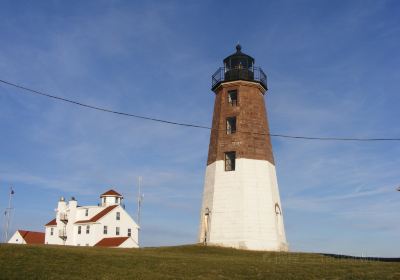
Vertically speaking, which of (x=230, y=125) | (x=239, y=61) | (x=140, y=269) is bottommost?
(x=140, y=269)

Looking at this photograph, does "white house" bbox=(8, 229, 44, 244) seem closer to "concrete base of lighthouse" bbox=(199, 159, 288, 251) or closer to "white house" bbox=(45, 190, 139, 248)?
"white house" bbox=(45, 190, 139, 248)

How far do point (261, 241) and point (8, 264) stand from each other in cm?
2283

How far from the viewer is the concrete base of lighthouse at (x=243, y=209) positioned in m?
38.6

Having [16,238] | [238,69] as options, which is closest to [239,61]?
[238,69]

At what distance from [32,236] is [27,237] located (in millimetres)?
1055

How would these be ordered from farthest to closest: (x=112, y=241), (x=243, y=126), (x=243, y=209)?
(x=112, y=241), (x=243, y=126), (x=243, y=209)

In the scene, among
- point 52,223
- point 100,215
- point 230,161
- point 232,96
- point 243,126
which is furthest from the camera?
A: point 52,223

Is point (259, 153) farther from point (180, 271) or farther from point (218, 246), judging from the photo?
point (180, 271)

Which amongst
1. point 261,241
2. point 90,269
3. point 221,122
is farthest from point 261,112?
point 90,269

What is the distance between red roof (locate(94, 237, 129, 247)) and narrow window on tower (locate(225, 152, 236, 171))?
28.5 m

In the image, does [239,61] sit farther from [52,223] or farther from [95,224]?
[52,223]

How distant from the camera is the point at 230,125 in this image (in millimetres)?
43406

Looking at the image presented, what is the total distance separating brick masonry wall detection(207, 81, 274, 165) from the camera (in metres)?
41.7

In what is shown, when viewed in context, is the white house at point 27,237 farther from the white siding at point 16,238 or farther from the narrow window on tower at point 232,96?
the narrow window on tower at point 232,96
